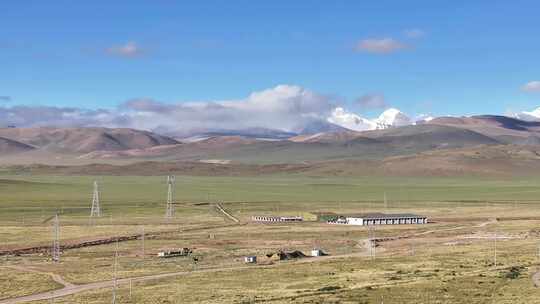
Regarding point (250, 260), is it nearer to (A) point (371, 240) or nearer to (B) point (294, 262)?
(B) point (294, 262)

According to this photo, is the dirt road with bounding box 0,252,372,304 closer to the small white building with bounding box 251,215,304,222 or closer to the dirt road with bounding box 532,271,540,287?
the dirt road with bounding box 532,271,540,287

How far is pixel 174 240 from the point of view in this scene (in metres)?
135

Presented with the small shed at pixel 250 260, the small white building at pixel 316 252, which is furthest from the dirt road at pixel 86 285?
the small white building at pixel 316 252

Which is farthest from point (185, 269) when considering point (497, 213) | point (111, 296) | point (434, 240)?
point (497, 213)

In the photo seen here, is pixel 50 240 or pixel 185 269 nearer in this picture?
pixel 185 269

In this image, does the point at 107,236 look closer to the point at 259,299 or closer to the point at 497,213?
the point at 259,299

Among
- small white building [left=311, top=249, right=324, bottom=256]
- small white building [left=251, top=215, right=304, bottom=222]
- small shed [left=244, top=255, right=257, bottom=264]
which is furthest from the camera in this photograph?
small white building [left=251, top=215, right=304, bottom=222]

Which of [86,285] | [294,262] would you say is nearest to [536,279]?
[294,262]

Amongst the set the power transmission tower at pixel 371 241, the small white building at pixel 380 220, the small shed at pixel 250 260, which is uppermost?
the small white building at pixel 380 220

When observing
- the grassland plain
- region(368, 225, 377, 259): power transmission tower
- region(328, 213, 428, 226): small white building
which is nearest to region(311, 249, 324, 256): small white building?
the grassland plain

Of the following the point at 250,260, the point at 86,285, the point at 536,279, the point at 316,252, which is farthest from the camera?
the point at 316,252

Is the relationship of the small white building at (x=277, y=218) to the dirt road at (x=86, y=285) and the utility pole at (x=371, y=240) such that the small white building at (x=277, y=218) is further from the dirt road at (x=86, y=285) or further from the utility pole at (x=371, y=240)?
the dirt road at (x=86, y=285)

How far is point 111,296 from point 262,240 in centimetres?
6160

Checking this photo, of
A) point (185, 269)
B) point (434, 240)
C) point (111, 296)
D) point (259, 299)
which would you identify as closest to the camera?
point (259, 299)
